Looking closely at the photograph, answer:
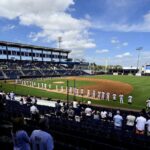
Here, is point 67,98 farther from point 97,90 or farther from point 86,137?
point 86,137

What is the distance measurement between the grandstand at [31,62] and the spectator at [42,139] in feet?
254

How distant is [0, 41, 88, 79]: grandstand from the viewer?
293ft

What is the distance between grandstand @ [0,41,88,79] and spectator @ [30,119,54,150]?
77.5 metres

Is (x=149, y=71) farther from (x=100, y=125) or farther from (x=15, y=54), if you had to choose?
(x=100, y=125)

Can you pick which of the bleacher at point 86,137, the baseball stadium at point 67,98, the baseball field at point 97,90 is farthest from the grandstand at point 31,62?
the bleacher at point 86,137

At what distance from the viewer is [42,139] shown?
5625 millimetres

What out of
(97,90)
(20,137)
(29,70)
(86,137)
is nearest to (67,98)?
(97,90)

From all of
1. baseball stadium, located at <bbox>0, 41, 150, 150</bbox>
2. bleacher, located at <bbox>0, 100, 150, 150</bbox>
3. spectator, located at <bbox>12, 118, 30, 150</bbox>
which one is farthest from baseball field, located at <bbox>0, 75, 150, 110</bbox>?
spectator, located at <bbox>12, 118, 30, 150</bbox>

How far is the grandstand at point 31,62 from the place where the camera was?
293 feet

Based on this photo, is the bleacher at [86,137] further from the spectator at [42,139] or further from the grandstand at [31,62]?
the grandstand at [31,62]

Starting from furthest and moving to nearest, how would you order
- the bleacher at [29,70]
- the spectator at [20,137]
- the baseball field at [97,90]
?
the bleacher at [29,70], the baseball field at [97,90], the spectator at [20,137]

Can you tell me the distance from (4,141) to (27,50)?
97.9 meters

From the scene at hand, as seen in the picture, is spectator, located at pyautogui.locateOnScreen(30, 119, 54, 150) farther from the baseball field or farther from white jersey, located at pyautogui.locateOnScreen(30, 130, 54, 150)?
the baseball field

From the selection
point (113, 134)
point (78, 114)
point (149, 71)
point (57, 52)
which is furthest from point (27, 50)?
point (113, 134)
